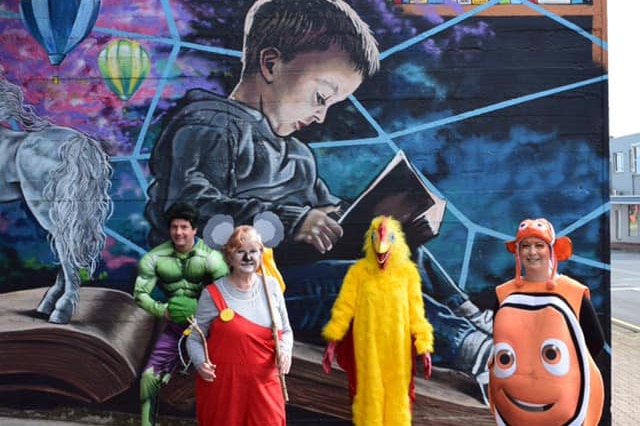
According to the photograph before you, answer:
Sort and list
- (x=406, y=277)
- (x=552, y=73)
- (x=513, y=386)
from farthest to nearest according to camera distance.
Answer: (x=552, y=73) → (x=406, y=277) → (x=513, y=386)

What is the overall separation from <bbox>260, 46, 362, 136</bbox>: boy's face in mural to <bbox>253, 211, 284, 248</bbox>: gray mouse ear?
2.68 ft

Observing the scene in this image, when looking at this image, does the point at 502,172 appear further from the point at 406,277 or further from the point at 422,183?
the point at 406,277

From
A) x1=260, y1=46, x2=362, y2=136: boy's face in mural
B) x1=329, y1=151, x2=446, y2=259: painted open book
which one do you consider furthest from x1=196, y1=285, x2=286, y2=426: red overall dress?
x1=260, y1=46, x2=362, y2=136: boy's face in mural

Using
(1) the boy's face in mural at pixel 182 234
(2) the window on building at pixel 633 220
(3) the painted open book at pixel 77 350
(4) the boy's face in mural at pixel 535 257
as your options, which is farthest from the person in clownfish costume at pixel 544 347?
(2) the window on building at pixel 633 220

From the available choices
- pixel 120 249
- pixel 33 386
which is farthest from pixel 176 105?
pixel 33 386

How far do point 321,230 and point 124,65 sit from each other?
1.81 metres

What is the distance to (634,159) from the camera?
36031 mm

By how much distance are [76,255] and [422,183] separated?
2.52 meters

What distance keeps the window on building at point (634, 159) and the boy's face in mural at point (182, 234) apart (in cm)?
3627

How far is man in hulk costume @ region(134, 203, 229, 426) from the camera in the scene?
3869mm

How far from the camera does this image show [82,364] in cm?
447

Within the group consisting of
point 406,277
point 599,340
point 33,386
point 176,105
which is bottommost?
point 33,386

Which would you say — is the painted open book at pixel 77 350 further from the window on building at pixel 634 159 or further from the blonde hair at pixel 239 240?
the window on building at pixel 634 159

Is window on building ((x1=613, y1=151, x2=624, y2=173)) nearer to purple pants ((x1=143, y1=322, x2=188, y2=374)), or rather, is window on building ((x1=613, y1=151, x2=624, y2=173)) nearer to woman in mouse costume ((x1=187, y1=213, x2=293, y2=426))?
purple pants ((x1=143, y1=322, x2=188, y2=374))
